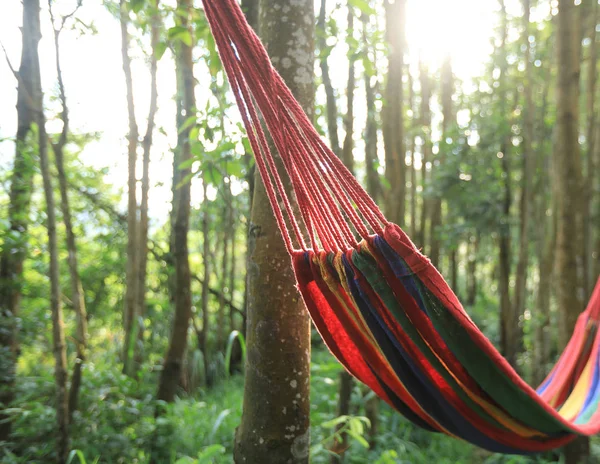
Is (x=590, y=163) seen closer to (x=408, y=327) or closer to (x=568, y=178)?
(x=568, y=178)

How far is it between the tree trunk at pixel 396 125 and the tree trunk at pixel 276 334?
5.18 feet

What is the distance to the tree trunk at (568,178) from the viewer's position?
180cm

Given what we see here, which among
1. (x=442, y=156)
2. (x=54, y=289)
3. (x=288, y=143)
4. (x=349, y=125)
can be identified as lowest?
(x=54, y=289)

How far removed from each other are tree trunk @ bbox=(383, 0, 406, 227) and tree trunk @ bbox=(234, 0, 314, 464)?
1579 mm

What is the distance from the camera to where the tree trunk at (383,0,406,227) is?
7.98 feet

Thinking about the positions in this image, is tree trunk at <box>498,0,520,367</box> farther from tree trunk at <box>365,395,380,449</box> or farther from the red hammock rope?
the red hammock rope

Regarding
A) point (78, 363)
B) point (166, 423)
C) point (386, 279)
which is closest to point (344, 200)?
point (386, 279)

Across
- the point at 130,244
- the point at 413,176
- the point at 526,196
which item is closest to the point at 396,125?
the point at 526,196

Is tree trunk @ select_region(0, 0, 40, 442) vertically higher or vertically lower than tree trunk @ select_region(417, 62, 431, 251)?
lower

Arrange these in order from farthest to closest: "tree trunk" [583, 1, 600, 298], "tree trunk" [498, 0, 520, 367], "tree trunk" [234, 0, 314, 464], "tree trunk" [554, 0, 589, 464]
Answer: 1. "tree trunk" [498, 0, 520, 367]
2. "tree trunk" [583, 1, 600, 298]
3. "tree trunk" [554, 0, 589, 464]
4. "tree trunk" [234, 0, 314, 464]

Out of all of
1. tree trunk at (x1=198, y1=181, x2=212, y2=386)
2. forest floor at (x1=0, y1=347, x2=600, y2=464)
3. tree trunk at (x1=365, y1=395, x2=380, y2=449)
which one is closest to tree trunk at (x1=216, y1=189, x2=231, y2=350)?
tree trunk at (x1=198, y1=181, x2=212, y2=386)

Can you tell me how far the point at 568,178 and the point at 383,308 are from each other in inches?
61.0

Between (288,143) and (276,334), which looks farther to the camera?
(276,334)

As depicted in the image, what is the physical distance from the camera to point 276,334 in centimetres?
87
